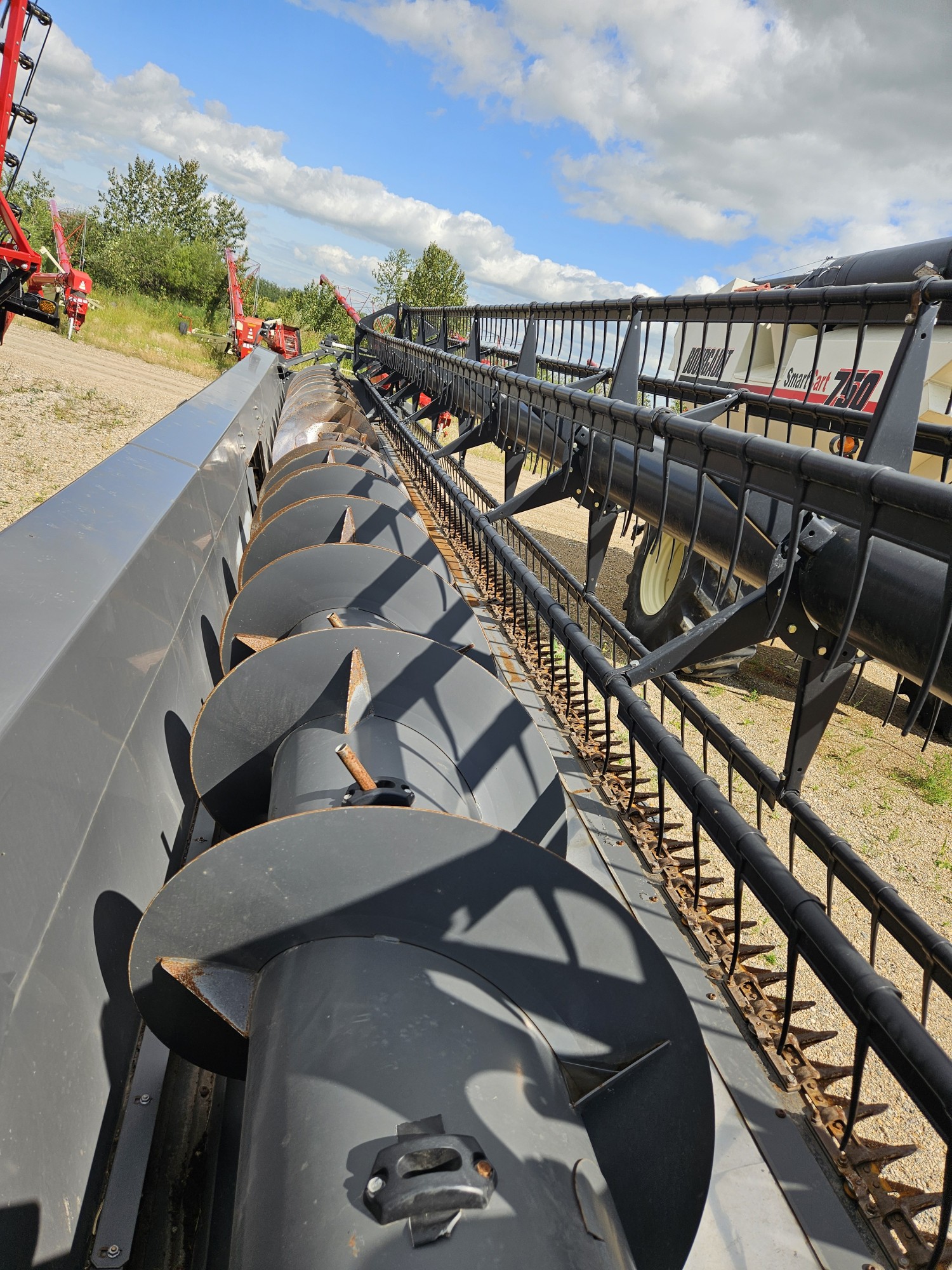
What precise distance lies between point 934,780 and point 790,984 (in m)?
4.66

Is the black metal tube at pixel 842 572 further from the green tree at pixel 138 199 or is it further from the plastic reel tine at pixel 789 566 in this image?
the green tree at pixel 138 199

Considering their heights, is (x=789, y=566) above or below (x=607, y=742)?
above

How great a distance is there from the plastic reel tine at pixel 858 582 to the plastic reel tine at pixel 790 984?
357mm

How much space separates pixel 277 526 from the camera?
9.05 ft

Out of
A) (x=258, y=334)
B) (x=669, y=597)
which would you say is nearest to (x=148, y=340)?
(x=258, y=334)

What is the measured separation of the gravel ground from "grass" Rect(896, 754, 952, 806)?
6.41 m

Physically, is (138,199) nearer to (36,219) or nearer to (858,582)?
(36,219)

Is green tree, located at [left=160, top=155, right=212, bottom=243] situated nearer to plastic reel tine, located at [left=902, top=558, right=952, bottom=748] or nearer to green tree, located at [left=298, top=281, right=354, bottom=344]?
green tree, located at [left=298, top=281, right=354, bottom=344]

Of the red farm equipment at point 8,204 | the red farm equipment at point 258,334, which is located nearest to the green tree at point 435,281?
the red farm equipment at point 258,334

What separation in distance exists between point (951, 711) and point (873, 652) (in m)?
4.38

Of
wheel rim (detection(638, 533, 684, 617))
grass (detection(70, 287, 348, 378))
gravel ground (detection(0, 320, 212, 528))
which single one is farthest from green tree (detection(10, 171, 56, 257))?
wheel rim (detection(638, 533, 684, 617))

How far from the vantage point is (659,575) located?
251 inches

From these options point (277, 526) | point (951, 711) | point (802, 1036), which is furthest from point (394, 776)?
point (951, 711)

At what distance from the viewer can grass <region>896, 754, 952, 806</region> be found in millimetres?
5113
